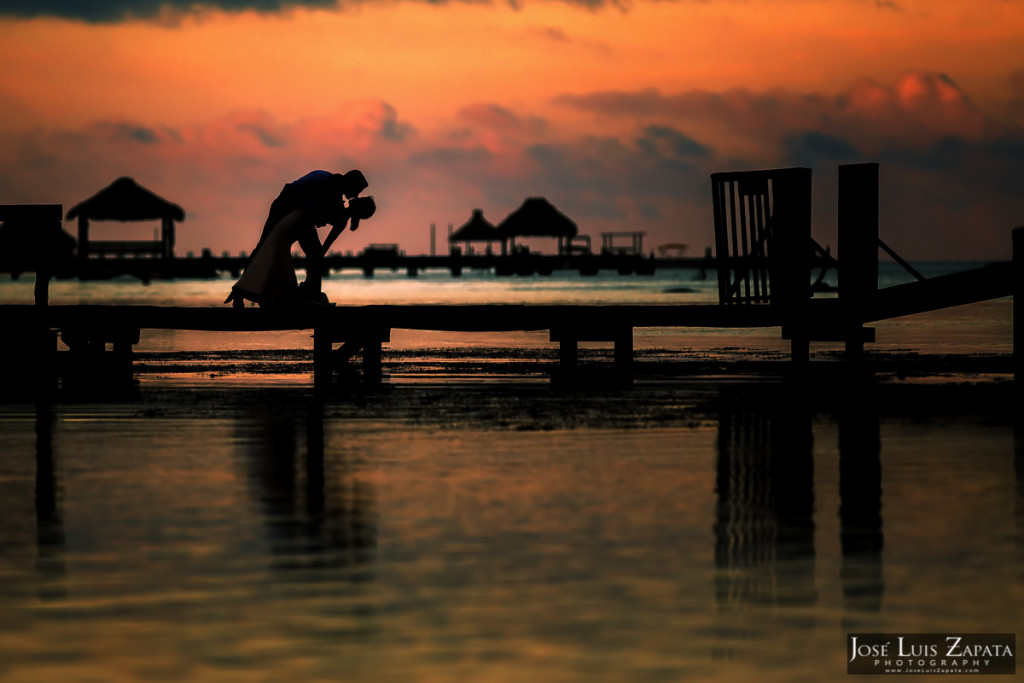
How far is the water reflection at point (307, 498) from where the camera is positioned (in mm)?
7344

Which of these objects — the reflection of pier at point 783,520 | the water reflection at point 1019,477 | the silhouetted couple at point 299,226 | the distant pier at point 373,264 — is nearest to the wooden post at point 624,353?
the silhouetted couple at point 299,226

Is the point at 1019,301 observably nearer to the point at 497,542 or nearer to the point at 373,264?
the point at 497,542

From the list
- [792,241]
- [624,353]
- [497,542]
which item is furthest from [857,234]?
[497,542]

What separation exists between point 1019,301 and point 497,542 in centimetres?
1082

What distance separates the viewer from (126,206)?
305 feet

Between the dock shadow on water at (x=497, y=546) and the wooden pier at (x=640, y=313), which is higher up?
the wooden pier at (x=640, y=313)

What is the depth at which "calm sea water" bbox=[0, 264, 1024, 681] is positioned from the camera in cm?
562

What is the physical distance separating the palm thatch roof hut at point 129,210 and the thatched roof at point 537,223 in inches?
1385

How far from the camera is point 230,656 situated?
551 cm

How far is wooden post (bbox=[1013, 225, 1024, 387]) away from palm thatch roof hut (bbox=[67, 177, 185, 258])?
79053mm

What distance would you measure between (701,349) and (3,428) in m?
14.6

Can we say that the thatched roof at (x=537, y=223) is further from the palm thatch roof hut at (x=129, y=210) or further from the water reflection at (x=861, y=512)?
the water reflection at (x=861, y=512)

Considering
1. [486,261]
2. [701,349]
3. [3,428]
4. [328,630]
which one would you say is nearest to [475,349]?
[701,349]

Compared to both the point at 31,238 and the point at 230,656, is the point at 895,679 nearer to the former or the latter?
the point at 230,656
